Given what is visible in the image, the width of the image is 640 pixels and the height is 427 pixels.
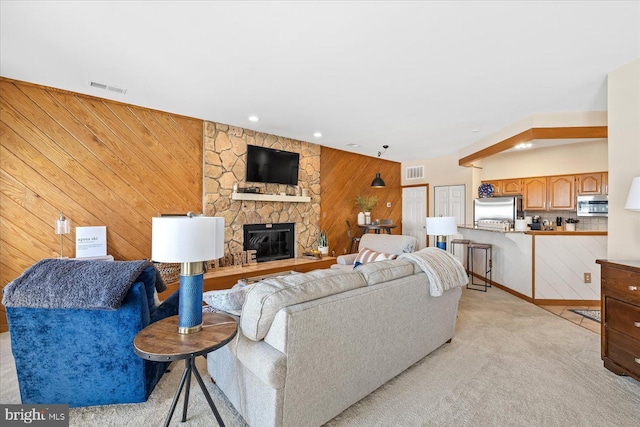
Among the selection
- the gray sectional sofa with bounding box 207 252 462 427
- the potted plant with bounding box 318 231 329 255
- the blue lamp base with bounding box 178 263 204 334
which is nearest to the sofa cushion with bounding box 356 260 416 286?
the gray sectional sofa with bounding box 207 252 462 427

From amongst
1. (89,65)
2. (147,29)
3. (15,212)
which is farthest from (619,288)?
(15,212)

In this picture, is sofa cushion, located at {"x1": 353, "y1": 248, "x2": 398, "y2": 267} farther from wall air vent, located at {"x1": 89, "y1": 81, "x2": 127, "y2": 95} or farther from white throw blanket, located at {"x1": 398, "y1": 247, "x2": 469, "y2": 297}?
wall air vent, located at {"x1": 89, "y1": 81, "x2": 127, "y2": 95}

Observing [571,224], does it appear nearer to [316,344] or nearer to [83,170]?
[316,344]

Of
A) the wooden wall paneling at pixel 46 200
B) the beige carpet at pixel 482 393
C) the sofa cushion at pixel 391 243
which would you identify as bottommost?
the beige carpet at pixel 482 393

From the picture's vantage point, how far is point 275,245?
5301 millimetres

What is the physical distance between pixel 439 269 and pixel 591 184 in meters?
4.72

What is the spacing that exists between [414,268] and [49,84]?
4.21 meters

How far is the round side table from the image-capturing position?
4.50 ft

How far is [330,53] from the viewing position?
8.04 feet

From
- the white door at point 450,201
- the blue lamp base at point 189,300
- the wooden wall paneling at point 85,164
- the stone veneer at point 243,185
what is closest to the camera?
the blue lamp base at point 189,300

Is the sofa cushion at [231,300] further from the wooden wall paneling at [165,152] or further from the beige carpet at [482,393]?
the wooden wall paneling at [165,152]

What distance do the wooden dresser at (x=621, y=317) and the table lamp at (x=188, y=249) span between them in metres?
2.96

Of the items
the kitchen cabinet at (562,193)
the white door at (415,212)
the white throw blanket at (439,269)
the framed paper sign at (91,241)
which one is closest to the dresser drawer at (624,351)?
the white throw blanket at (439,269)

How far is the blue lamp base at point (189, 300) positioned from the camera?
160cm
